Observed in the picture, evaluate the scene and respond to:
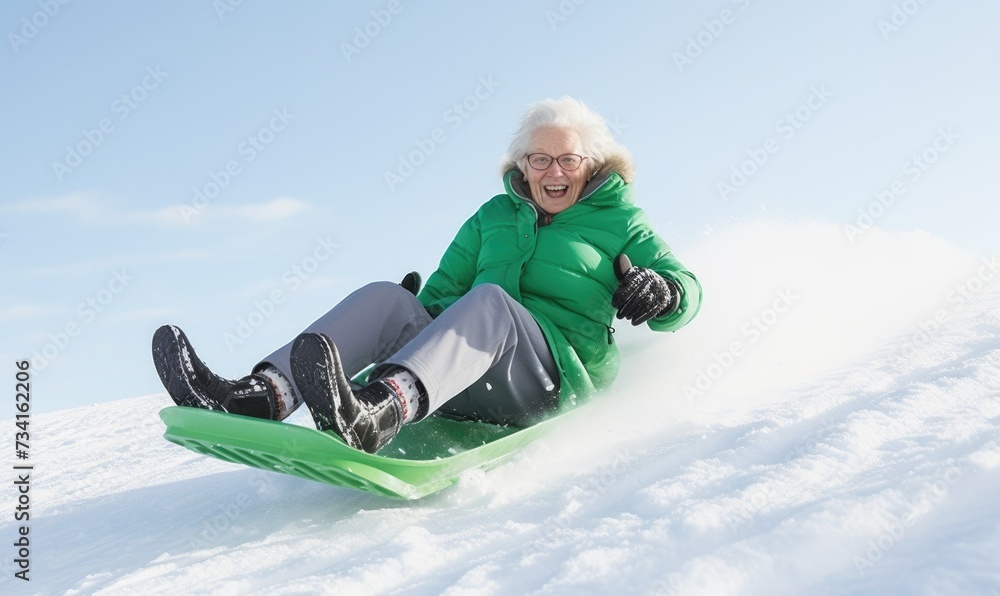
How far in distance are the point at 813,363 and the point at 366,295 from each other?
210 centimetres

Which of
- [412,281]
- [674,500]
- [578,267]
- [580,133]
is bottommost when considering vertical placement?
[674,500]

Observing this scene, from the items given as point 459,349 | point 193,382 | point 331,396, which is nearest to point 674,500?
point 459,349

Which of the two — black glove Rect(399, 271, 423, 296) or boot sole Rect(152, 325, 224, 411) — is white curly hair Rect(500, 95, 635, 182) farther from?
boot sole Rect(152, 325, 224, 411)

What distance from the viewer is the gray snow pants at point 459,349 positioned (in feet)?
7.48

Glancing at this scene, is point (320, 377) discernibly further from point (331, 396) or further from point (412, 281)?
point (412, 281)

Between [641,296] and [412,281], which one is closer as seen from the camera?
[641,296]

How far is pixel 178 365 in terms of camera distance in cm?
227

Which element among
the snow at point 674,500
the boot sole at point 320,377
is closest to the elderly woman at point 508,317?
the boot sole at point 320,377

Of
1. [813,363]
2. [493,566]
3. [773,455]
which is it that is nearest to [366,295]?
[493,566]

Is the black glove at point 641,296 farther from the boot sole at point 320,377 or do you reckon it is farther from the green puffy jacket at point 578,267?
the boot sole at point 320,377

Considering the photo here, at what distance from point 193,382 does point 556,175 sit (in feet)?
5.22

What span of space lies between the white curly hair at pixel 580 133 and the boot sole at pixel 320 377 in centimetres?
144

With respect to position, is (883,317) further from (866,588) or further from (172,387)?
(172,387)

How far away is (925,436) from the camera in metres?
2.03
